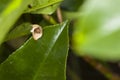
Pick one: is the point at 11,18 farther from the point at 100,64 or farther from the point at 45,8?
the point at 100,64

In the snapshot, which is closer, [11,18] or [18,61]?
[11,18]

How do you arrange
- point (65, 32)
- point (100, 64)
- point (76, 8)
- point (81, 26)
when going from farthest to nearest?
point (100, 64)
point (76, 8)
point (65, 32)
point (81, 26)

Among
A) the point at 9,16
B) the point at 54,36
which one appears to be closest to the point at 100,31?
the point at 9,16

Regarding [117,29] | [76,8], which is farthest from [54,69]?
[117,29]

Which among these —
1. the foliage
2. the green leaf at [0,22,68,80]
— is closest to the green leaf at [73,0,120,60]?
the foliage

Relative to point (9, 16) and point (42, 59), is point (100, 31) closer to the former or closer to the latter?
point (9, 16)

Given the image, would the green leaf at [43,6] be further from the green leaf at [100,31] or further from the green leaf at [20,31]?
the green leaf at [100,31]

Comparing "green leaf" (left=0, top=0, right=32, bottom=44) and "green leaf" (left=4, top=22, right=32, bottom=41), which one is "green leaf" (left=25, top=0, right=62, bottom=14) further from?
"green leaf" (left=0, top=0, right=32, bottom=44)
